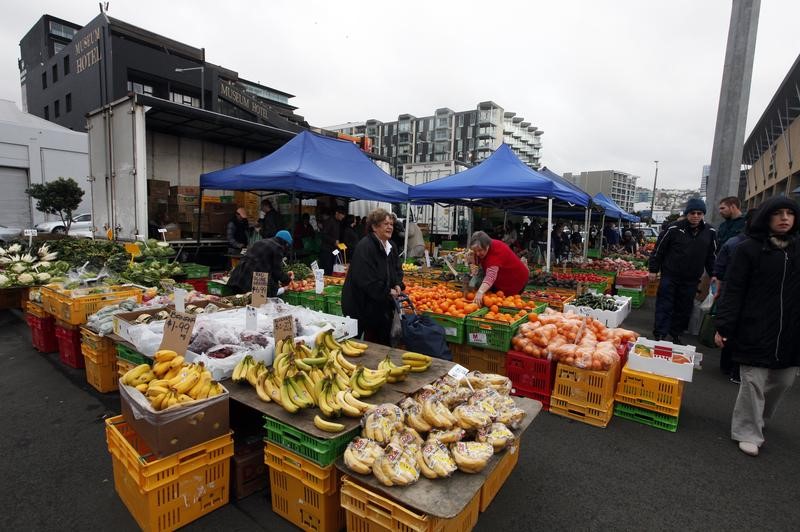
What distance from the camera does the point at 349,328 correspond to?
3756 mm

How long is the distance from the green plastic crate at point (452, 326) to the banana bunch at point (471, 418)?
7.58 feet

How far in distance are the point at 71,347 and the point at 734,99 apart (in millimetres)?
11282

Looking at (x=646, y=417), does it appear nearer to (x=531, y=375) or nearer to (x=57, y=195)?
(x=531, y=375)

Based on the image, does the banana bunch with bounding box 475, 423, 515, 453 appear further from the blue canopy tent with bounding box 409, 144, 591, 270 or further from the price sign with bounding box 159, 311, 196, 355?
the blue canopy tent with bounding box 409, 144, 591, 270

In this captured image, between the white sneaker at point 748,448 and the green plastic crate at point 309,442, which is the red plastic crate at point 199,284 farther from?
the white sneaker at point 748,448

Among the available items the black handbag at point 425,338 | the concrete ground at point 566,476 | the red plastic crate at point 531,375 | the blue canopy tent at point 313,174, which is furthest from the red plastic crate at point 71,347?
the red plastic crate at point 531,375

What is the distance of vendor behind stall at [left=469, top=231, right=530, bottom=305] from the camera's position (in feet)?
17.8

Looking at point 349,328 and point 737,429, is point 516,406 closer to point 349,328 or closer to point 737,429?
point 349,328

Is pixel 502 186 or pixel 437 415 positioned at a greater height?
pixel 502 186

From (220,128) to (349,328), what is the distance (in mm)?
8502

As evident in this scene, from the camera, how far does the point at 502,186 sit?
8.27m

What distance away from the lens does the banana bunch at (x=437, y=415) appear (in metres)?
2.40

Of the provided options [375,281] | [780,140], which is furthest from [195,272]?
[780,140]

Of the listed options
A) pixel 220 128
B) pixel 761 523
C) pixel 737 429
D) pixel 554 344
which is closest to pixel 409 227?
pixel 220 128
